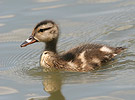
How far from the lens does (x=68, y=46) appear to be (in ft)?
24.1

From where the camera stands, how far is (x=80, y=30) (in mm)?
7840

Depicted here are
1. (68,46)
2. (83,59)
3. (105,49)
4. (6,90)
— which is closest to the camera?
(6,90)

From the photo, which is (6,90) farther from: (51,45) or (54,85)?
(51,45)

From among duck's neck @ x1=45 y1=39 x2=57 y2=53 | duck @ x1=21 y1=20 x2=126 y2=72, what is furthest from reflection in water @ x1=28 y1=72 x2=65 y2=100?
duck's neck @ x1=45 y1=39 x2=57 y2=53

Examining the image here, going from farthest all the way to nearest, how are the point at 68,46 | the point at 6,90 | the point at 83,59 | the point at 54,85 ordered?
the point at 68,46
the point at 83,59
the point at 54,85
the point at 6,90

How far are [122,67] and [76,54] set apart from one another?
0.74m

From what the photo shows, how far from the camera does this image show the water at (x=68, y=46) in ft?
18.0

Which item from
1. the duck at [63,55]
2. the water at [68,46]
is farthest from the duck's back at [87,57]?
the water at [68,46]

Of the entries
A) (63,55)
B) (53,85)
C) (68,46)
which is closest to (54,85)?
(53,85)

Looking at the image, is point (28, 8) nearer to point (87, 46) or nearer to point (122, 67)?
point (87, 46)

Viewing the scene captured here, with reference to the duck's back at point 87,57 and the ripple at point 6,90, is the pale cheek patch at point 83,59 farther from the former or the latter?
the ripple at point 6,90

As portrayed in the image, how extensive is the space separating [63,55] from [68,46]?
0.93 metres

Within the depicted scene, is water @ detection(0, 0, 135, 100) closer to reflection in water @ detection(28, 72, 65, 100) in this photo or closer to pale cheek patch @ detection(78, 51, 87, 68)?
reflection in water @ detection(28, 72, 65, 100)

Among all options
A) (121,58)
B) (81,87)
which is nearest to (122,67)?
(121,58)
